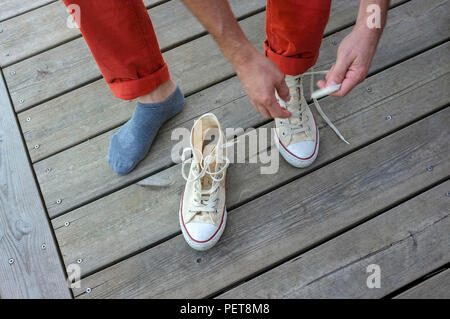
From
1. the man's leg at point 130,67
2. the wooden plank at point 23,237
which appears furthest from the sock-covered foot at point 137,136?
the wooden plank at point 23,237

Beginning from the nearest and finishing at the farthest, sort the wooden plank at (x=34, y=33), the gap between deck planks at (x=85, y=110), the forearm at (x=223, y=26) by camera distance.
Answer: the forearm at (x=223, y=26) → the gap between deck planks at (x=85, y=110) → the wooden plank at (x=34, y=33)

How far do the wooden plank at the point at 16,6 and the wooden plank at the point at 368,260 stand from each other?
1192 millimetres

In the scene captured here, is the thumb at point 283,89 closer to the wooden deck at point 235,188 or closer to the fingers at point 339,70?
the fingers at point 339,70

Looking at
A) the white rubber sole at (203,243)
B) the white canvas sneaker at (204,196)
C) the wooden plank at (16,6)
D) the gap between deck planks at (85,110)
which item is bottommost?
the white rubber sole at (203,243)

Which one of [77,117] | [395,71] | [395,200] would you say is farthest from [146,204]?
[395,71]

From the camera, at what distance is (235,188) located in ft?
3.38

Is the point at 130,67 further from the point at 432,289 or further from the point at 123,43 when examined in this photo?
the point at 432,289

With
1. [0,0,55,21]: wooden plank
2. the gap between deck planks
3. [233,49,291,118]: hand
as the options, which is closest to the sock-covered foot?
the gap between deck planks

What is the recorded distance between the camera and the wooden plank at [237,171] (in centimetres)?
98

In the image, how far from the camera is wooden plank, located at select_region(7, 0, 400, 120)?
47.0 inches

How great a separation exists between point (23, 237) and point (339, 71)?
2.86 feet

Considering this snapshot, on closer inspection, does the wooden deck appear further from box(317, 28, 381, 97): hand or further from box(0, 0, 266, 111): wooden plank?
box(317, 28, 381, 97): hand

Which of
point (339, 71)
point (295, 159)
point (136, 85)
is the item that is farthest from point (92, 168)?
point (339, 71)

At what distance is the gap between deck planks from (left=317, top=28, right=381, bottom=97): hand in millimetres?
503
